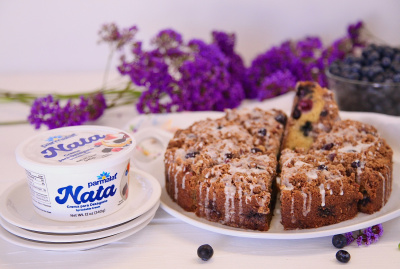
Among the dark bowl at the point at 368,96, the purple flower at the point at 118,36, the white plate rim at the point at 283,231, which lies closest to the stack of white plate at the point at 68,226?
the white plate rim at the point at 283,231

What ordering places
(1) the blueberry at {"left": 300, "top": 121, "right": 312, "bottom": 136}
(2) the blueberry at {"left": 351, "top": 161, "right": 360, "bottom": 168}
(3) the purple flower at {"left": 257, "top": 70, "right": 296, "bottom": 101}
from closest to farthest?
(2) the blueberry at {"left": 351, "top": 161, "right": 360, "bottom": 168} → (1) the blueberry at {"left": 300, "top": 121, "right": 312, "bottom": 136} → (3) the purple flower at {"left": 257, "top": 70, "right": 296, "bottom": 101}

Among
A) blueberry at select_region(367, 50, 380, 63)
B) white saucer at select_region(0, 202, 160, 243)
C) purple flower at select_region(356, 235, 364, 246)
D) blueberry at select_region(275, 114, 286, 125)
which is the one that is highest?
blueberry at select_region(367, 50, 380, 63)

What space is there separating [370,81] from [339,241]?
3.79 ft

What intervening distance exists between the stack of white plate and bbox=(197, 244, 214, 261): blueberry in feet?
0.62

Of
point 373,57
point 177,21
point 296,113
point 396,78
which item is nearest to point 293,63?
point 373,57

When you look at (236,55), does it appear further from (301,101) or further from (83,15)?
(83,15)

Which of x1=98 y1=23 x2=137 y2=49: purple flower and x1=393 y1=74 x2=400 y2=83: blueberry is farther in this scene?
x1=98 y1=23 x2=137 y2=49: purple flower

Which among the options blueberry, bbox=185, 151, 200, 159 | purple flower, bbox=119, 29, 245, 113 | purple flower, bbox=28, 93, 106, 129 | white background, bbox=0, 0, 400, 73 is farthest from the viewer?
white background, bbox=0, 0, 400, 73

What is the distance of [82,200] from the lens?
1.31 m

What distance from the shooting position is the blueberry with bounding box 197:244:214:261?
4.18ft

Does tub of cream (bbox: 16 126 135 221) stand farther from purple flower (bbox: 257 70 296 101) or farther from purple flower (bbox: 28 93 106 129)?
purple flower (bbox: 257 70 296 101)

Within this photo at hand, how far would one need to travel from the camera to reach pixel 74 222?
1.32m

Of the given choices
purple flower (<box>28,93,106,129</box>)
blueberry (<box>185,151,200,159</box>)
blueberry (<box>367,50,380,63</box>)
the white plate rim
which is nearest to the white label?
the white plate rim

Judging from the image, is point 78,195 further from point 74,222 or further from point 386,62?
point 386,62
